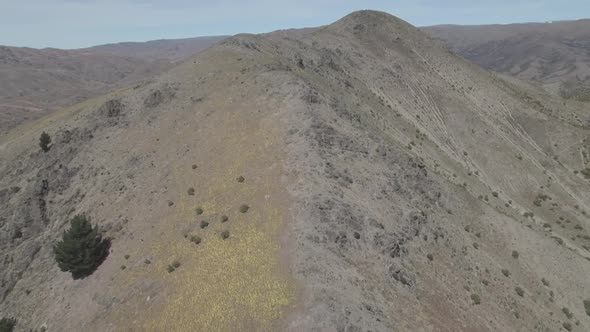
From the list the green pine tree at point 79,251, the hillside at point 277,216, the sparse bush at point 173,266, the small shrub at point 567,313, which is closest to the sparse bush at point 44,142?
the hillside at point 277,216

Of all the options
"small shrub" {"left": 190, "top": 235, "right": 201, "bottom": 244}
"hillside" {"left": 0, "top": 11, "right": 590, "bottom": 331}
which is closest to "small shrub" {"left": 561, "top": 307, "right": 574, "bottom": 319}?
"hillside" {"left": 0, "top": 11, "right": 590, "bottom": 331}

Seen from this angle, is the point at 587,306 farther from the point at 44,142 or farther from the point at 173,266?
the point at 44,142

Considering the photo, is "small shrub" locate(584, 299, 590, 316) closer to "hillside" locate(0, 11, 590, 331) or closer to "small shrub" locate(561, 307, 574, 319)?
"hillside" locate(0, 11, 590, 331)

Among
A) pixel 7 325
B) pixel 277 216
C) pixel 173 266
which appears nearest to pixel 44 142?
pixel 7 325

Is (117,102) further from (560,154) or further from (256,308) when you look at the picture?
(560,154)

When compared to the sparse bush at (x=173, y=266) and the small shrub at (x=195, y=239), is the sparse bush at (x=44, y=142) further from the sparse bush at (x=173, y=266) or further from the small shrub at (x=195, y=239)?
the sparse bush at (x=173, y=266)
